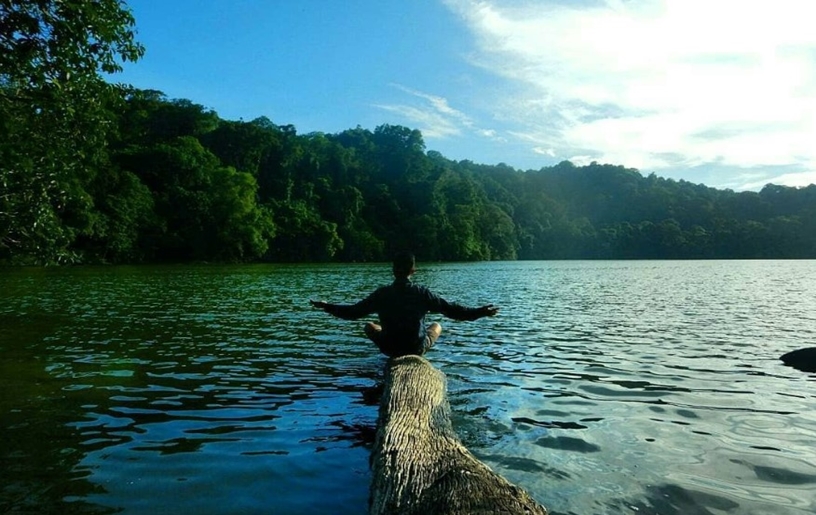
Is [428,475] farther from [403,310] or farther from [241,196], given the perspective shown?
[241,196]

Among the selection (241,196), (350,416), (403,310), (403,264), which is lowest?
(350,416)

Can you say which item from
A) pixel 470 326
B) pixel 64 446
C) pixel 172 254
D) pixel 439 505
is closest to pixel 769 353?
pixel 470 326

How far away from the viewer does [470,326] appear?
65.6 feet

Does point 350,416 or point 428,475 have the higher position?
point 428,475

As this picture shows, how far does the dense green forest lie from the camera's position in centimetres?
1389

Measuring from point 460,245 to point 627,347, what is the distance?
122404 millimetres

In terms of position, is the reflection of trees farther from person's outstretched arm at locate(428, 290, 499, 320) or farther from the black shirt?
person's outstretched arm at locate(428, 290, 499, 320)

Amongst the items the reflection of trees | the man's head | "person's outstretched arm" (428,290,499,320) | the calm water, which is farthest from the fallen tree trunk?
the man's head

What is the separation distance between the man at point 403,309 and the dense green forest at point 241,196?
8898 mm

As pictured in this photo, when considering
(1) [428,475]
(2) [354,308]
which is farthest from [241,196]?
(1) [428,475]

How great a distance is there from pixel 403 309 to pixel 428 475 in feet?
18.6

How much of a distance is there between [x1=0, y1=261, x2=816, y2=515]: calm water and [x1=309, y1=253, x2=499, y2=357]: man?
41.8 inches

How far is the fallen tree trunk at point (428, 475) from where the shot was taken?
3.78 m

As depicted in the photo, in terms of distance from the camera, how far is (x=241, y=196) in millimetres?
95062
